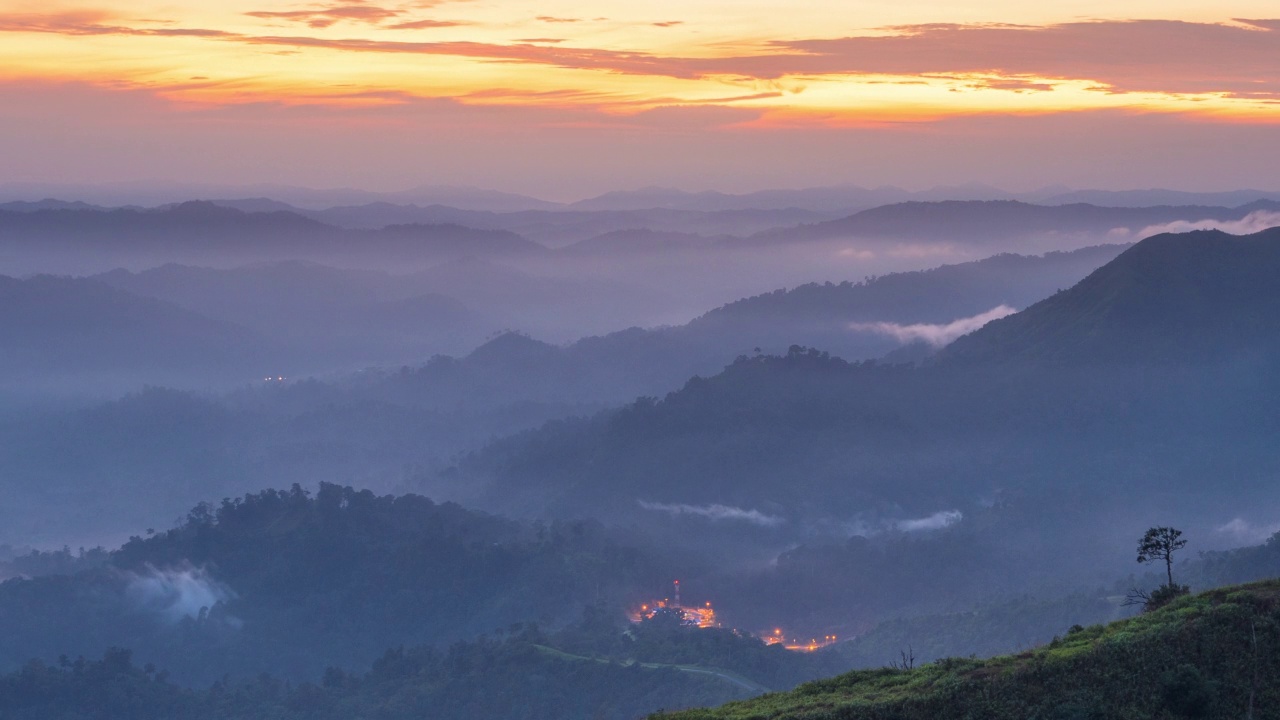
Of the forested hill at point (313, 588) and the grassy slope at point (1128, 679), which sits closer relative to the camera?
the grassy slope at point (1128, 679)

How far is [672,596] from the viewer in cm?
17350

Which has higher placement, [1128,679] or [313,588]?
[313,588]

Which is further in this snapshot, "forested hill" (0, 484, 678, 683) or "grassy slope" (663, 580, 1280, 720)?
"forested hill" (0, 484, 678, 683)

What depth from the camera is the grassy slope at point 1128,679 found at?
3662 cm

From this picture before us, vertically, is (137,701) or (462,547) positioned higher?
(462,547)

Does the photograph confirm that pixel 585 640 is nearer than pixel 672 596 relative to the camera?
Yes

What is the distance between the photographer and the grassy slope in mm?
36625

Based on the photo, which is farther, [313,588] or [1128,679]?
[313,588]

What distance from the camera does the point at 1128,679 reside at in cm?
3778

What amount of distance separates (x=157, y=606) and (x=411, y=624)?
107 ft

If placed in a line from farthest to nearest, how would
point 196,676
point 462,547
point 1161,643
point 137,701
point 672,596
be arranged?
1. point 462,547
2. point 672,596
3. point 196,676
4. point 137,701
5. point 1161,643

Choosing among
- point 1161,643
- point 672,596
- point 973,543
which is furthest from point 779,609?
point 1161,643

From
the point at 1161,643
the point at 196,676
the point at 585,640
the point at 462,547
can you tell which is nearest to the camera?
the point at 1161,643

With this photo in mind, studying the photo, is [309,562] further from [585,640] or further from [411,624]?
[585,640]
